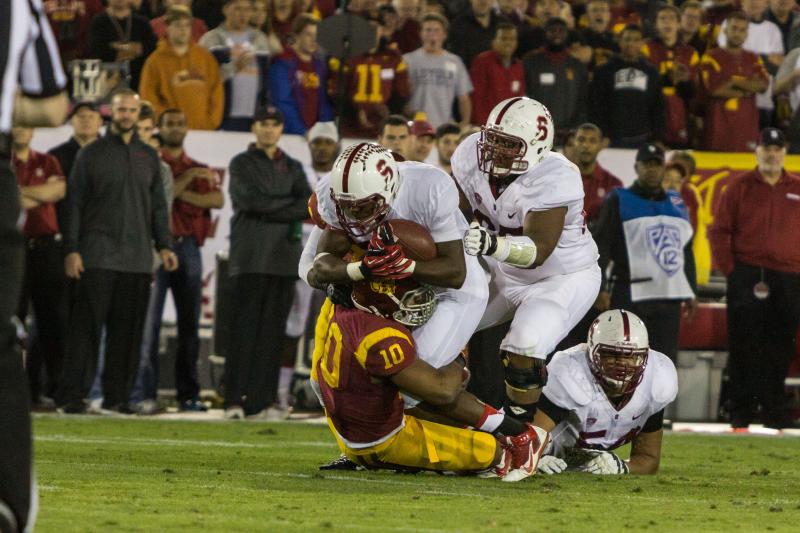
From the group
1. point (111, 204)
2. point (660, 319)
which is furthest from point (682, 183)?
point (111, 204)

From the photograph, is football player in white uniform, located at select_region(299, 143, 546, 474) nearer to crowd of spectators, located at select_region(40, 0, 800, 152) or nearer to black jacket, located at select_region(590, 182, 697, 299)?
black jacket, located at select_region(590, 182, 697, 299)

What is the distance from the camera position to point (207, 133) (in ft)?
39.5

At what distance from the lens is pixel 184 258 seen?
11312 mm

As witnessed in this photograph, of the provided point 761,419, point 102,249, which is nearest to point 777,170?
point 761,419

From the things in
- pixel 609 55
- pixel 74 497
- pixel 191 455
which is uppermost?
pixel 609 55

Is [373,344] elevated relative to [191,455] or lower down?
elevated

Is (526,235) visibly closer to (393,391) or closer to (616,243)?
(393,391)

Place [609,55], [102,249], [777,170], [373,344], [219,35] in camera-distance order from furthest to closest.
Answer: [609,55]
[219,35]
[777,170]
[102,249]
[373,344]

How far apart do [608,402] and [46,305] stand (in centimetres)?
507

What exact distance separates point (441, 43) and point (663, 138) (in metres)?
2.12

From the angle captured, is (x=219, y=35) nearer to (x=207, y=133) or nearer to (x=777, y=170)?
(x=207, y=133)

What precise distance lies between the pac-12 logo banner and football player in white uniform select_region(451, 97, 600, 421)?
9.36 ft

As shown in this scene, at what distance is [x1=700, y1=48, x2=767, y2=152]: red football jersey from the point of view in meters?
13.8

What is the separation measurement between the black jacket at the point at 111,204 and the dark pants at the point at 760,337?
14.2 ft
